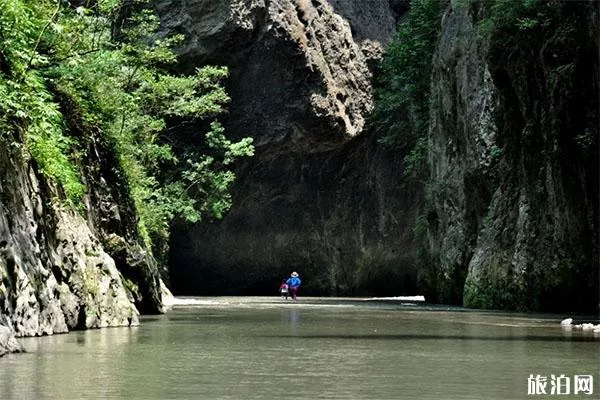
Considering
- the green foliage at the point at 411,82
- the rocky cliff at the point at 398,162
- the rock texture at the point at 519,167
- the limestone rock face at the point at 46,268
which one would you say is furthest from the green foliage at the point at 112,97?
the rock texture at the point at 519,167

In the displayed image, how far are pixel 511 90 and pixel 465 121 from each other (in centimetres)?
473

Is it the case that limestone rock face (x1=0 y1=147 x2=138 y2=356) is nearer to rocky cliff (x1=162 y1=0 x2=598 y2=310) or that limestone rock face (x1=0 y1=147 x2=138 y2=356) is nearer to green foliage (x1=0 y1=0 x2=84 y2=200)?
green foliage (x1=0 y1=0 x2=84 y2=200)

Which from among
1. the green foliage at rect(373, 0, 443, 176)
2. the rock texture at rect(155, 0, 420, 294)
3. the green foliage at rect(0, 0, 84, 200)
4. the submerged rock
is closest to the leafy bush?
the green foliage at rect(373, 0, 443, 176)

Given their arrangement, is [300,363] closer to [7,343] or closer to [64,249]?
[7,343]

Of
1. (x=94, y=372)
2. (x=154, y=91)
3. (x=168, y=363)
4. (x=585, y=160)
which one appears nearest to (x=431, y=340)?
(x=168, y=363)

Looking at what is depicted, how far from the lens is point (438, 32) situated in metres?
41.7

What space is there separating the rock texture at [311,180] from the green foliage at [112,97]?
2155 mm

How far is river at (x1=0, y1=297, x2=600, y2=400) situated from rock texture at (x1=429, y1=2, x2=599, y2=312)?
353 inches

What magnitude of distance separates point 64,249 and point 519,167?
53.9 feet

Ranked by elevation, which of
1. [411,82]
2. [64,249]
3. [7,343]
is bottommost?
[7,343]

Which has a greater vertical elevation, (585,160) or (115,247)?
(585,160)

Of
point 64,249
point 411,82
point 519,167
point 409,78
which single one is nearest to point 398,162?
point 411,82

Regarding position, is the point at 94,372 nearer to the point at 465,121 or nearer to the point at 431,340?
the point at 431,340

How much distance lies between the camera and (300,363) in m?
11.0
